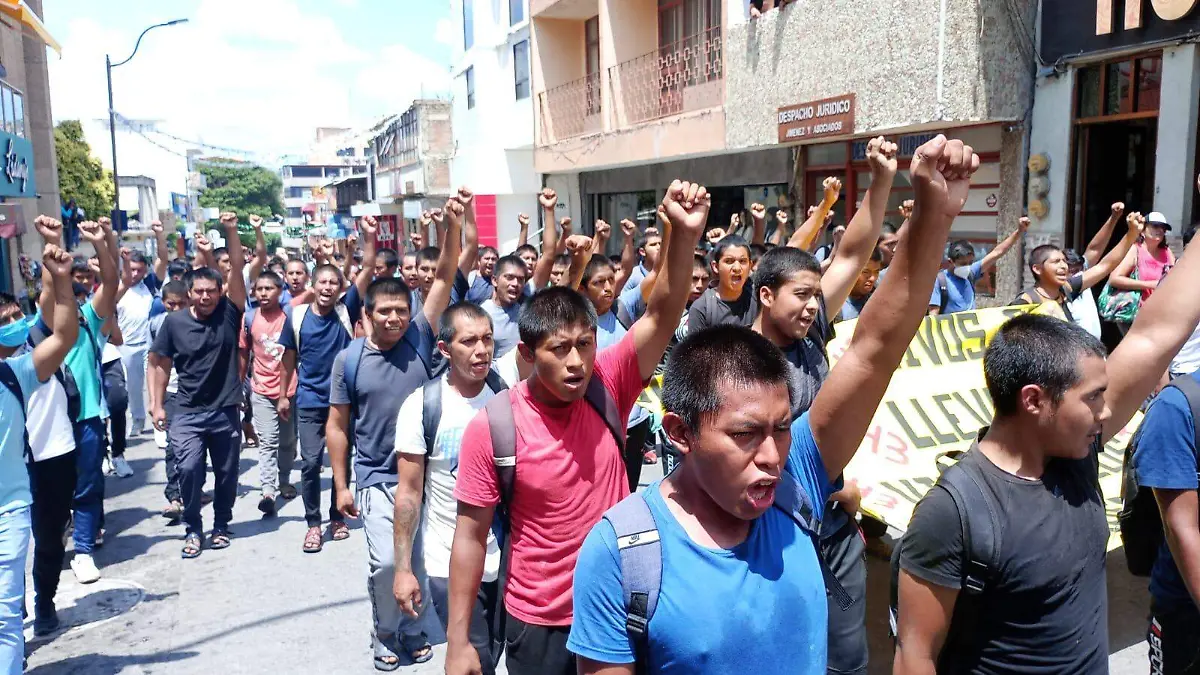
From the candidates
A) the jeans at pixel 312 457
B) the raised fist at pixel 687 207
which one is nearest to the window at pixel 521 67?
the jeans at pixel 312 457

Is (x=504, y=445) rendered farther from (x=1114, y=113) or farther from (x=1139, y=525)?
(x=1114, y=113)

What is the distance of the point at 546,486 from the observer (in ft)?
9.16

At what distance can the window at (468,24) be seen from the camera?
25005mm

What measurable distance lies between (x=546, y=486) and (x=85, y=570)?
4.36 metres

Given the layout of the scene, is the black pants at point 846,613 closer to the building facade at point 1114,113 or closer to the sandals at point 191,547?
the sandals at point 191,547

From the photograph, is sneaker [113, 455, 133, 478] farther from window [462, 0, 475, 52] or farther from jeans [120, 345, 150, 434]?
window [462, 0, 475, 52]

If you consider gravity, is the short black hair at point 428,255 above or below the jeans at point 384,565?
above

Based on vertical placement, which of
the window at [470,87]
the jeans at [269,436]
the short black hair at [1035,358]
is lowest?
the jeans at [269,436]

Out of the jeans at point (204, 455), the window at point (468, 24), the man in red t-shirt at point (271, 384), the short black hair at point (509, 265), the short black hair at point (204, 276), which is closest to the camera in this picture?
the jeans at point (204, 455)

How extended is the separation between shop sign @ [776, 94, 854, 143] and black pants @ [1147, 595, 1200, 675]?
355 inches

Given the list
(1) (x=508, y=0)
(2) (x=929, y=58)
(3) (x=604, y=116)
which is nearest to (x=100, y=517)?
(2) (x=929, y=58)

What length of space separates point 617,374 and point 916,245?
1.27 metres

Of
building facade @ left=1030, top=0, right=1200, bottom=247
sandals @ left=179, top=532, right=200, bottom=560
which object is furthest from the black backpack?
building facade @ left=1030, top=0, right=1200, bottom=247

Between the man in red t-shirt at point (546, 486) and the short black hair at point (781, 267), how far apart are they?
0.71 metres
